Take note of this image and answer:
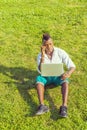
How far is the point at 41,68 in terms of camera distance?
818 cm

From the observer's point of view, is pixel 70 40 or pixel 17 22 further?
pixel 17 22

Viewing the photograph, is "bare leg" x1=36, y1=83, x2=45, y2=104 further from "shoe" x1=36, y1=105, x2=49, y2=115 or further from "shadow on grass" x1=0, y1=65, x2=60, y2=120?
"shadow on grass" x1=0, y1=65, x2=60, y2=120

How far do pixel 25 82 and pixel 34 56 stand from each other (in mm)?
1507

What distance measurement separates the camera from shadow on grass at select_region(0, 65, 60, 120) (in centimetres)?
796

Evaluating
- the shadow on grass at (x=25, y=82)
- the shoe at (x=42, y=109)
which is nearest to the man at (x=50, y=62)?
the shoe at (x=42, y=109)

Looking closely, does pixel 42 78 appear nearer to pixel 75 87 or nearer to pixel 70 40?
pixel 75 87

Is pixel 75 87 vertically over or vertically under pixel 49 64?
under

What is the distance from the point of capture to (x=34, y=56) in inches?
410

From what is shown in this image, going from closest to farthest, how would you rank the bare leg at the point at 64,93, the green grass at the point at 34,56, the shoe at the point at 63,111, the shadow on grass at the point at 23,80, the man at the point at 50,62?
the shoe at the point at 63,111 < the green grass at the point at 34,56 < the bare leg at the point at 64,93 < the man at the point at 50,62 < the shadow on grass at the point at 23,80

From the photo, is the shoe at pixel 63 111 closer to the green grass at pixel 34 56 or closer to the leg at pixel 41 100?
the green grass at pixel 34 56

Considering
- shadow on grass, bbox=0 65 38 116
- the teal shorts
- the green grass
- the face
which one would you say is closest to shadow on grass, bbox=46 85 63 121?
the green grass

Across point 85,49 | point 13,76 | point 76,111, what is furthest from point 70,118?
point 85,49

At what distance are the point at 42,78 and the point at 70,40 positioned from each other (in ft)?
11.3

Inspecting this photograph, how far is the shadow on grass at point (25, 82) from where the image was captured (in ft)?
26.1
